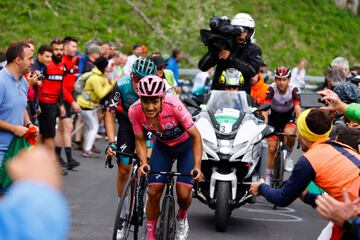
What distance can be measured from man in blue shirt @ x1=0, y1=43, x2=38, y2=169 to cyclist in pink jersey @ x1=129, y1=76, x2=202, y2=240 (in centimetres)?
110

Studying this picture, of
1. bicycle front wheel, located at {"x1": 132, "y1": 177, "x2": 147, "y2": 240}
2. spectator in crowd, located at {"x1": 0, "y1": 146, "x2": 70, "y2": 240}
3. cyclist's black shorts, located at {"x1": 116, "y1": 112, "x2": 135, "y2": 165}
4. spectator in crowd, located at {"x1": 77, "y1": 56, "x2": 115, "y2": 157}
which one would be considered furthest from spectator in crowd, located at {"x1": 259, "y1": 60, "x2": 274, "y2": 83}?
spectator in crowd, located at {"x1": 0, "y1": 146, "x2": 70, "y2": 240}

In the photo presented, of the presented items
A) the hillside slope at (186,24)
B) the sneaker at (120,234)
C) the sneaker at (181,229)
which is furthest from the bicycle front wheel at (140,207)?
the hillside slope at (186,24)

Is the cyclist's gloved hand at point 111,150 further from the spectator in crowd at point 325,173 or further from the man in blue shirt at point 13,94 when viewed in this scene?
the spectator in crowd at point 325,173

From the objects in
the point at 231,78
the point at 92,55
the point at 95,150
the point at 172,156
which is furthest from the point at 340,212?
the point at 92,55

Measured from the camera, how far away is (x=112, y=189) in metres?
13.1

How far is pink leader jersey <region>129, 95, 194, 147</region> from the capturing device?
827cm

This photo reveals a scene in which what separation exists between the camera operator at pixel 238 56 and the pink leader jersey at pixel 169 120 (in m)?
3.40

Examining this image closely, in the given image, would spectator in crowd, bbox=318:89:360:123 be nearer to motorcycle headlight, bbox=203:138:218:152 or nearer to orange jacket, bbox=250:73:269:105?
motorcycle headlight, bbox=203:138:218:152

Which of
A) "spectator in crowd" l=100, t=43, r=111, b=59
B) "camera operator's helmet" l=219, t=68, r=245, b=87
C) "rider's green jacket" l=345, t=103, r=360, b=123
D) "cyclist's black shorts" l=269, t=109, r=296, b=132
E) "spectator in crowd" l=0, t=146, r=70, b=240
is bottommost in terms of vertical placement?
"cyclist's black shorts" l=269, t=109, r=296, b=132

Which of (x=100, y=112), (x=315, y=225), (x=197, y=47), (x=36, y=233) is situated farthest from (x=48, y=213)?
(x=197, y=47)

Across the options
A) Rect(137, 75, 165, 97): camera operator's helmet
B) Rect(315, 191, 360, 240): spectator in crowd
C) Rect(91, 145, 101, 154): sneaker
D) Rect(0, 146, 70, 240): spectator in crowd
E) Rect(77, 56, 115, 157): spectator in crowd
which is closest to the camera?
Rect(0, 146, 70, 240): spectator in crowd

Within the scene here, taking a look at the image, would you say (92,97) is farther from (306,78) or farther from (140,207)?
(306,78)

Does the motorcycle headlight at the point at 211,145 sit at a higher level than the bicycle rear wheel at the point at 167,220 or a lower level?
higher

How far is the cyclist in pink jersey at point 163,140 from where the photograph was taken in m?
8.08
